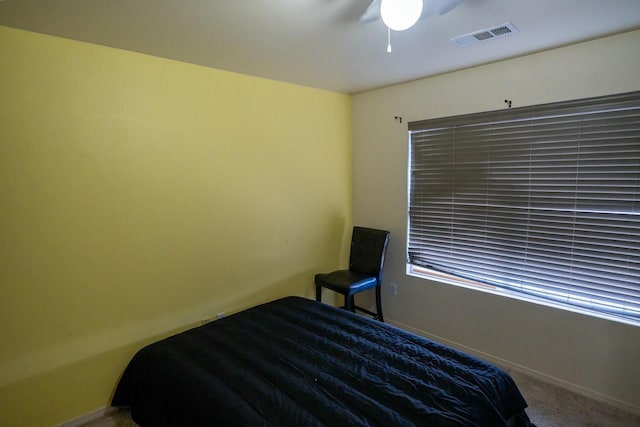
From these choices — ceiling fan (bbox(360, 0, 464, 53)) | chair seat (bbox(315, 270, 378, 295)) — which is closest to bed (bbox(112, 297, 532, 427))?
chair seat (bbox(315, 270, 378, 295))

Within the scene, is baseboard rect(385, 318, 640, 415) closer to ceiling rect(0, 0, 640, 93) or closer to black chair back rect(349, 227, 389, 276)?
black chair back rect(349, 227, 389, 276)

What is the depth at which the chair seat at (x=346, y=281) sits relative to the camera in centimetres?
305

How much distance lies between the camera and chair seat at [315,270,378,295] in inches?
120

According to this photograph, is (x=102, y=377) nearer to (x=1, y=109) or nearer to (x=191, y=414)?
(x=191, y=414)

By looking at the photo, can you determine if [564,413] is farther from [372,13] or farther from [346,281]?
[372,13]

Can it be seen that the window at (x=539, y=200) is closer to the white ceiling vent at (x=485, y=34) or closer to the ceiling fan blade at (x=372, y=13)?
the white ceiling vent at (x=485, y=34)

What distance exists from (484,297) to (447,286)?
0.32 metres

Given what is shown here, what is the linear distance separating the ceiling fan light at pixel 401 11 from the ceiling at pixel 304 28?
0.29 m

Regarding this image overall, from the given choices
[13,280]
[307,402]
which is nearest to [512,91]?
[307,402]

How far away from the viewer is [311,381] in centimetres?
180

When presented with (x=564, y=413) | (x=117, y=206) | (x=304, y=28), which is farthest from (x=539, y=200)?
(x=117, y=206)

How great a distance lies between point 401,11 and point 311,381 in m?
1.81

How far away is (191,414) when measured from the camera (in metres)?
1.68

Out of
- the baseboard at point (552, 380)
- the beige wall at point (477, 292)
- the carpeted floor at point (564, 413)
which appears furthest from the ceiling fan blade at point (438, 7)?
the baseboard at point (552, 380)
